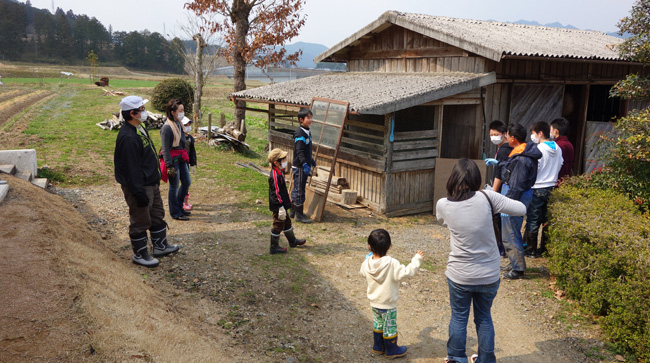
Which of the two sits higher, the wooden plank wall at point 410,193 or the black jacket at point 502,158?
the black jacket at point 502,158

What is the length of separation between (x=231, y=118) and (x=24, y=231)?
21.7m

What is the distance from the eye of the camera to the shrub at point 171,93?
23422 millimetres

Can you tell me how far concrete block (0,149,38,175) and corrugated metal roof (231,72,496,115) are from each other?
541 centimetres

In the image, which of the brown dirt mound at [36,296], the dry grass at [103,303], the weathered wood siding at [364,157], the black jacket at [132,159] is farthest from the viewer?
the weathered wood siding at [364,157]

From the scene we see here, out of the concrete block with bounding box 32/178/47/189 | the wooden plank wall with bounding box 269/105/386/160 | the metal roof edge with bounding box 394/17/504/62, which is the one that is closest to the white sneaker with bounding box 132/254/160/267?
the concrete block with bounding box 32/178/47/189

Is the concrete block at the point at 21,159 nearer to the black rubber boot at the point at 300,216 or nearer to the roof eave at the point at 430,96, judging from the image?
the black rubber boot at the point at 300,216

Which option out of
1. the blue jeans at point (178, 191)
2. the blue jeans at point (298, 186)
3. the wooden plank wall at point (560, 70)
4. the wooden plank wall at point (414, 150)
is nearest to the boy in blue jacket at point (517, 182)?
the wooden plank wall at point (414, 150)

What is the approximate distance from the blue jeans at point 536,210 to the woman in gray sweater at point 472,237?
314cm

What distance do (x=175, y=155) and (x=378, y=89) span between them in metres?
4.47

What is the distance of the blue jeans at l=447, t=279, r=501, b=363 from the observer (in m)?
3.70

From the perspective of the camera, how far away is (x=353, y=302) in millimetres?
5516

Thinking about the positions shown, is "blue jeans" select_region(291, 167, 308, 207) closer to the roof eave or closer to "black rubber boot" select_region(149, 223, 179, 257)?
the roof eave

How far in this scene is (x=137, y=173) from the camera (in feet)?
17.7

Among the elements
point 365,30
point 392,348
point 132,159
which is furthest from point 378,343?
point 365,30
